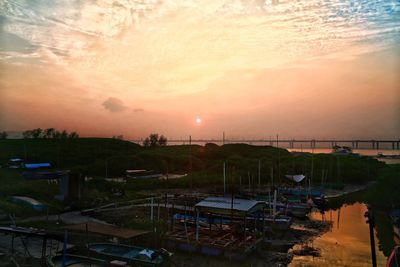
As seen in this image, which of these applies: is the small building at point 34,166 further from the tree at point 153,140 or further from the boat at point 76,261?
the tree at point 153,140

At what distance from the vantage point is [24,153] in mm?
48688

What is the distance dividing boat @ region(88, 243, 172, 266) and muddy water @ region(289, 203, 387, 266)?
6269 mm

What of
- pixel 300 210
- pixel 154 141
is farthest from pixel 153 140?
pixel 300 210

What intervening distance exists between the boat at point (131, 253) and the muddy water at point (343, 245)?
6269 millimetres

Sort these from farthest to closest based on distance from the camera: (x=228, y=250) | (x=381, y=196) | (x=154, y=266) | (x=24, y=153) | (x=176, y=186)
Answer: (x=24, y=153), (x=176, y=186), (x=381, y=196), (x=228, y=250), (x=154, y=266)

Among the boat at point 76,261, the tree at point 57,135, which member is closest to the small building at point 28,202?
the boat at point 76,261

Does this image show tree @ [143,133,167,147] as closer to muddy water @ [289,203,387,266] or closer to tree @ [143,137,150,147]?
tree @ [143,137,150,147]

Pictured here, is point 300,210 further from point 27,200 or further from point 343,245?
point 27,200

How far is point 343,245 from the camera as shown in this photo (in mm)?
18656

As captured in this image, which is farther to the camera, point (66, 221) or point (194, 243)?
point (66, 221)

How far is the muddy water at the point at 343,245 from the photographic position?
15.8m

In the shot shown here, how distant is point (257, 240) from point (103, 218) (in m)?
8.94

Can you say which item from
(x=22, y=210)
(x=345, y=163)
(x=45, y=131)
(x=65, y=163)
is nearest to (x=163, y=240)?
(x=22, y=210)

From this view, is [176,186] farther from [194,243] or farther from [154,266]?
[154,266]
